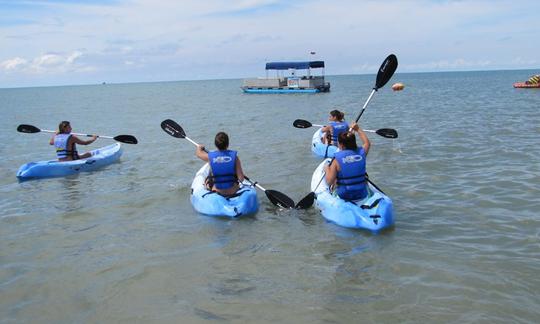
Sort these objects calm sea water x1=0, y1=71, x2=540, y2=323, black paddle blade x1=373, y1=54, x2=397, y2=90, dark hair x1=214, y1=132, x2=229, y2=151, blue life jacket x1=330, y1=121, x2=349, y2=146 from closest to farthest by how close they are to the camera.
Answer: calm sea water x1=0, y1=71, x2=540, y2=323 < dark hair x1=214, y1=132, x2=229, y2=151 < black paddle blade x1=373, y1=54, x2=397, y2=90 < blue life jacket x1=330, y1=121, x2=349, y2=146

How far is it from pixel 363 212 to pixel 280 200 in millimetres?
1747

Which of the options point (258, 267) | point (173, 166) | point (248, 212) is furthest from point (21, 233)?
point (173, 166)

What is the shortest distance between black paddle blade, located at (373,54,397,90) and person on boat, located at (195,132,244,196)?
4390 mm

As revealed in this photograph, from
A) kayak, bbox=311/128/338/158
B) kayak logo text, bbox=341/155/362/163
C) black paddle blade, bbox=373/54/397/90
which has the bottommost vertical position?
kayak, bbox=311/128/338/158

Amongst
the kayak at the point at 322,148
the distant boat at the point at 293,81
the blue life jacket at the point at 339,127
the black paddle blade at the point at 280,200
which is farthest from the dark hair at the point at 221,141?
the distant boat at the point at 293,81

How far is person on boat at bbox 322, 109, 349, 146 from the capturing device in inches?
443

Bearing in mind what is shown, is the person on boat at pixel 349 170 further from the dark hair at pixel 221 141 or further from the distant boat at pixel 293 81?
the distant boat at pixel 293 81

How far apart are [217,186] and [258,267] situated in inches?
89.0

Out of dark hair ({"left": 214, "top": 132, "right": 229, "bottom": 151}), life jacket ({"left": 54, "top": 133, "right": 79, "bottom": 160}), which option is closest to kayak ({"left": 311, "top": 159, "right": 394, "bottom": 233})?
dark hair ({"left": 214, "top": 132, "right": 229, "bottom": 151})

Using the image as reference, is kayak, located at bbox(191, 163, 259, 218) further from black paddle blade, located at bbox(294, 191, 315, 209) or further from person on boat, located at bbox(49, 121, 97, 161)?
person on boat, located at bbox(49, 121, 97, 161)

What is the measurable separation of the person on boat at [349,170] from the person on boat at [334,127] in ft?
13.9

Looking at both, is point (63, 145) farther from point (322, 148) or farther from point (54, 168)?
point (322, 148)

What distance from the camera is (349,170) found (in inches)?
271

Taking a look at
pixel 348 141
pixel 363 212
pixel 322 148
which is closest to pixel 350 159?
pixel 348 141
